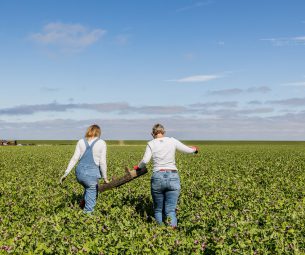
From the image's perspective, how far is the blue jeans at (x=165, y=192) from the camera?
Answer: 9180mm

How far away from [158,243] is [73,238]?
1.39 metres

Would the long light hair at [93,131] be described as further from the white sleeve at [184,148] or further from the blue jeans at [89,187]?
the white sleeve at [184,148]

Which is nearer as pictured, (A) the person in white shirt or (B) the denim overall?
(A) the person in white shirt

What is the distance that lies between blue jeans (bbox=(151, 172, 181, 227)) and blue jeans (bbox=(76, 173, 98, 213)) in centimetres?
144

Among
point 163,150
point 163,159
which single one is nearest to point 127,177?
point 163,159

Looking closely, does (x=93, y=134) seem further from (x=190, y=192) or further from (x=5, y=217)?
(x=190, y=192)

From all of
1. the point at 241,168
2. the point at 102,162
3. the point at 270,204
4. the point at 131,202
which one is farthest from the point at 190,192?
the point at 241,168

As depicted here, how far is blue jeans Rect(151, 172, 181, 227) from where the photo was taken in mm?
9180

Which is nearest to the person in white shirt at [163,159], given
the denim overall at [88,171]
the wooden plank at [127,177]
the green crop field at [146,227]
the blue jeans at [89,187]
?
the wooden plank at [127,177]

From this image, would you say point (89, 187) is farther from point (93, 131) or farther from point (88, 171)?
point (93, 131)

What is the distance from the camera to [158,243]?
22.5ft

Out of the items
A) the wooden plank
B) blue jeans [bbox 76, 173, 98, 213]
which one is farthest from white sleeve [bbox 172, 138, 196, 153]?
blue jeans [bbox 76, 173, 98, 213]

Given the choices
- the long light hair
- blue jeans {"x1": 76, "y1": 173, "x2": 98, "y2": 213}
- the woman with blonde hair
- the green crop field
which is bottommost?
the green crop field

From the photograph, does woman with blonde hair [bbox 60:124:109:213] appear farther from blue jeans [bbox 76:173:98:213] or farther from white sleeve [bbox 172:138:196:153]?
white sleeve [bbox 172:138:196:153]
